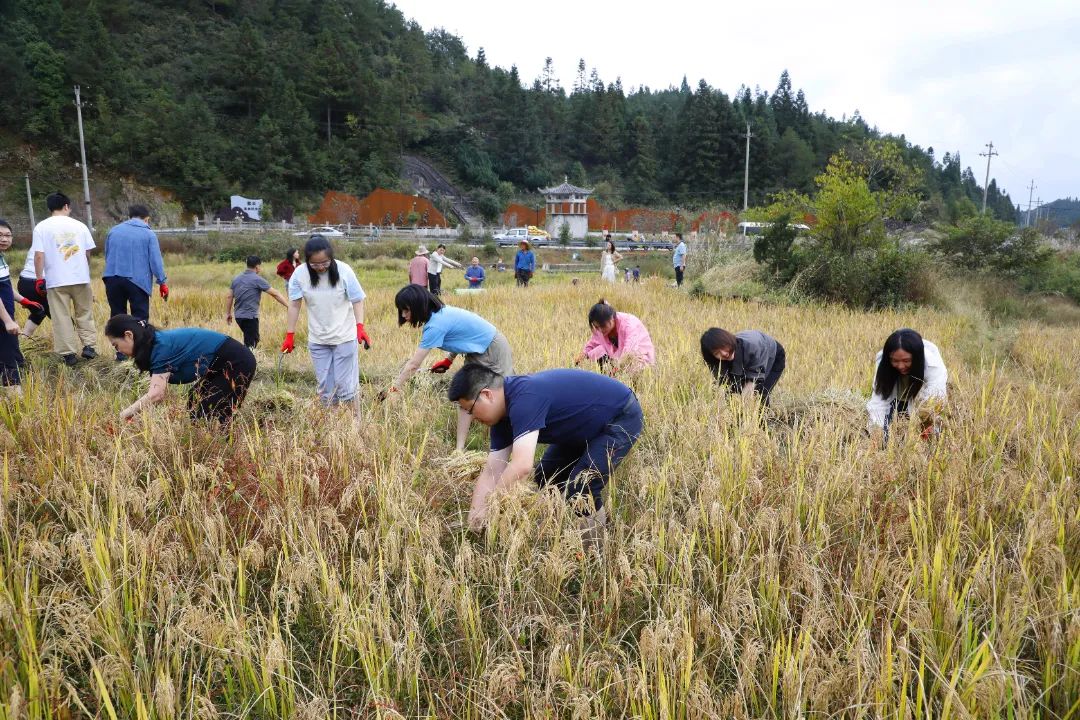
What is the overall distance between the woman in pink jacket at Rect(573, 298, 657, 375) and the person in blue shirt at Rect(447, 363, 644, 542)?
1.54 metres

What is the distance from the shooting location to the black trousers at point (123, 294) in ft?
18.8

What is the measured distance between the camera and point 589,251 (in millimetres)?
35000

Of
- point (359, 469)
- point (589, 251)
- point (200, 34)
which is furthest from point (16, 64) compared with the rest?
point (359, 469)

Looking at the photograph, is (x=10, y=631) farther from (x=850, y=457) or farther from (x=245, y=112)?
(x=245, y=112)

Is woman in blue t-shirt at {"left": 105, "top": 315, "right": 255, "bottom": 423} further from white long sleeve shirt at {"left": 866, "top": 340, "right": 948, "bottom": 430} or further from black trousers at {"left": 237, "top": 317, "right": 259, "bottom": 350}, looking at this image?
white long sleeve shirt at {"left": 866, "top": 340, "right": 948, "bottom": 430}

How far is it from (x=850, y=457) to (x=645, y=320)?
231 inches

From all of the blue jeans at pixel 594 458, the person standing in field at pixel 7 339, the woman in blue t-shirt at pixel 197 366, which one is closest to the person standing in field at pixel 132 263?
the person standing in field at pixel 7 339

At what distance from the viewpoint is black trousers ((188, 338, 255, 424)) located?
3.80 meters

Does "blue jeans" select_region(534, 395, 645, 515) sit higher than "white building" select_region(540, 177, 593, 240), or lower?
lower

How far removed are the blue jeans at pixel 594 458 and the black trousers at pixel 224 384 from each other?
1.83 m

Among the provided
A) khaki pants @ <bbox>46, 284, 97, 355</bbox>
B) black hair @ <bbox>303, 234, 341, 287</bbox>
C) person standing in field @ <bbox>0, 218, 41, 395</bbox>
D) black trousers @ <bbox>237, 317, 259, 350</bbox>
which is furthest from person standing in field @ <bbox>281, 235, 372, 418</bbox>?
black trousers @ <bbox>237, 317, 259, 350</bbox>

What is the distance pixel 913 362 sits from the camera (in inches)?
143

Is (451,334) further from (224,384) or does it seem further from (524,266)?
(524,266)

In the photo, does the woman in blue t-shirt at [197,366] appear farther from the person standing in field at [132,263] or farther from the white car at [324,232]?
the white car at [324,232]
